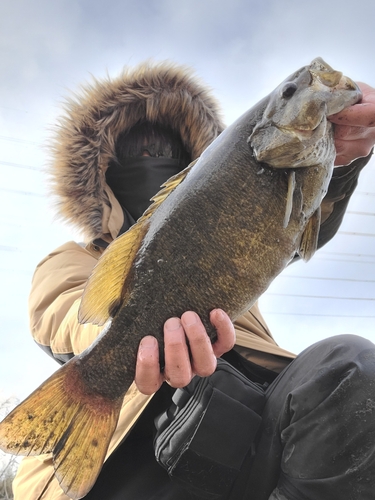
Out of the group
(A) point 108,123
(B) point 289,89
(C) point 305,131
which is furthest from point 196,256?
(A) point 108,123

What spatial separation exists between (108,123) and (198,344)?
2.73 metres

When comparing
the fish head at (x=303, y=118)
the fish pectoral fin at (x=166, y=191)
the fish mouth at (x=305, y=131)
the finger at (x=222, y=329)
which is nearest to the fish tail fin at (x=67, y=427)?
the finger at (x=222, y=329)

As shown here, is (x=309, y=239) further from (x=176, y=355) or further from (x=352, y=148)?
(x=176, y=355)

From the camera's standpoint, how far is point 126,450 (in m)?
2.32

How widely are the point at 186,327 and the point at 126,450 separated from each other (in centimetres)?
121

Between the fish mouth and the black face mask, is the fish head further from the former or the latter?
the black face mask

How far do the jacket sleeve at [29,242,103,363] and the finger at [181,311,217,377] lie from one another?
71 centimetres

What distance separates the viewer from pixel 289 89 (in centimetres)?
166

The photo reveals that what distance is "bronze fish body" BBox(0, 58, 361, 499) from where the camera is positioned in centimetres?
154

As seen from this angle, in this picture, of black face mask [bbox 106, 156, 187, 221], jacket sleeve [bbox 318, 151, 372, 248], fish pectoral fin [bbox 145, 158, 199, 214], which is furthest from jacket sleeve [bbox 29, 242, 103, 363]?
jacket sleeve [bbox 318, 151, 372, 248]

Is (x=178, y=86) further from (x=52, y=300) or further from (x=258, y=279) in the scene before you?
(x=258, y=279)

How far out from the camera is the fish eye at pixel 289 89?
1.65 metres

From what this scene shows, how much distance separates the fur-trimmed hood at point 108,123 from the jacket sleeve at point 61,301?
386 millimetres

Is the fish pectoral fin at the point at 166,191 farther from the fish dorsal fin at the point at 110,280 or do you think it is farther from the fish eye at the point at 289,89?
the fish eye at the point at 289,89
